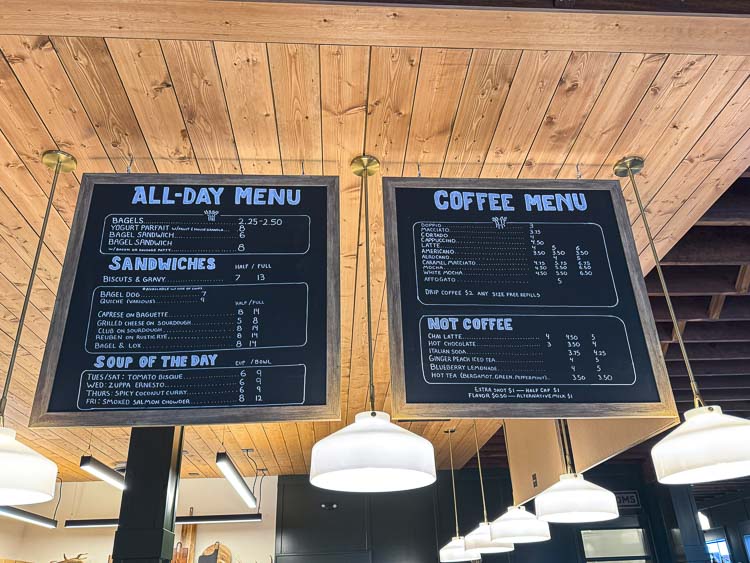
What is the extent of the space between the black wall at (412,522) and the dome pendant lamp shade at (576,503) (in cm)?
550

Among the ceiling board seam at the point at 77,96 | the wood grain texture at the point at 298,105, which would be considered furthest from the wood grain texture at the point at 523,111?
the ceiling board seam at the point at 77,96

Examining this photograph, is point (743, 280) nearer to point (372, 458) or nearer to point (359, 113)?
point (359, 113)

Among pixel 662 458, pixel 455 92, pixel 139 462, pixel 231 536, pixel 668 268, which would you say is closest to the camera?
pixel 662 458

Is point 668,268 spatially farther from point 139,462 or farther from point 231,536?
point 231,536

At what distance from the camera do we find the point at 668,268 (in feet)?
13.3

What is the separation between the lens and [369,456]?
1.48 metres

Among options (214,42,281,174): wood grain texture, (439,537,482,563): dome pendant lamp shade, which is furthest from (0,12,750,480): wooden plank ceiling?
(439,537,482,563): dome pendant lamp shade

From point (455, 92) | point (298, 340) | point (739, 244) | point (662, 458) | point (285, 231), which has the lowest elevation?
point (662, 458)

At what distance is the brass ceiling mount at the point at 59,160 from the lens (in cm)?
232

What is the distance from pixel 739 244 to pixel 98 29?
3711 millimetres

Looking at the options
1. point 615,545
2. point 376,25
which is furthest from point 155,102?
point 615,545

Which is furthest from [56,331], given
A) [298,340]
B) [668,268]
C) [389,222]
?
[668,268]

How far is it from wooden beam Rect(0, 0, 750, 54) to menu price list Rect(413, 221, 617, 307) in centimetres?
65

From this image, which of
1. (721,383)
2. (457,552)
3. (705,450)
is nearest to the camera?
(705,450)
